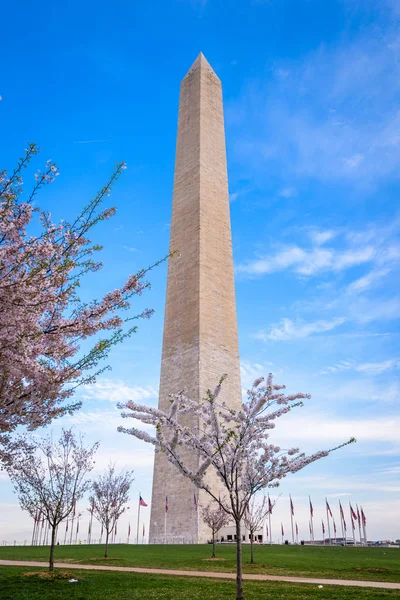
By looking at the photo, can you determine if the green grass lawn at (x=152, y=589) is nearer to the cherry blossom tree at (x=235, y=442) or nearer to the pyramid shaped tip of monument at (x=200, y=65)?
the cherry blossom tree at (x=235, y=442)

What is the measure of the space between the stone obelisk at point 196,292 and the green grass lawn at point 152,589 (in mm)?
17279

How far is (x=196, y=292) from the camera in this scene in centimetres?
3759

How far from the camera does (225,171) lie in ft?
148

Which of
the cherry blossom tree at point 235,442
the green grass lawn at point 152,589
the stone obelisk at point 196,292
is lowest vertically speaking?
the green grass lawn at point 152,589

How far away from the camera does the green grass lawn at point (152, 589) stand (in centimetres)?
1203

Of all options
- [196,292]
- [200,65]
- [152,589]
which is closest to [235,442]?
[152,589]

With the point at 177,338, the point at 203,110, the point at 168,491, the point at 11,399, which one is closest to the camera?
the point at 11,399

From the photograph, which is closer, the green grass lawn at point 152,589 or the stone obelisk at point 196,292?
the green grass lawn at point 152,589

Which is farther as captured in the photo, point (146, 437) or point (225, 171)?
point (225, 171)

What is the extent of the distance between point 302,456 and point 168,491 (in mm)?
25452

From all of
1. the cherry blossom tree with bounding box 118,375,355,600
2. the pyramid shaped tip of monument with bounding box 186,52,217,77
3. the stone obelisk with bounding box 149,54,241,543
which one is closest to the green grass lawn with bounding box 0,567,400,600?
the cherry blossom tree with bounding box 118,375,355,600

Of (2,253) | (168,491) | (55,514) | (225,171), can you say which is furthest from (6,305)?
(225,171)

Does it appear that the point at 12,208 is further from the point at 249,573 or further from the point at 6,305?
the point at 249,573

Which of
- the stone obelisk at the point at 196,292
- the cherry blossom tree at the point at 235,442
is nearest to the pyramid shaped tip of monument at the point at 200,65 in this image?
the stone obelisk at the point at 196,292
